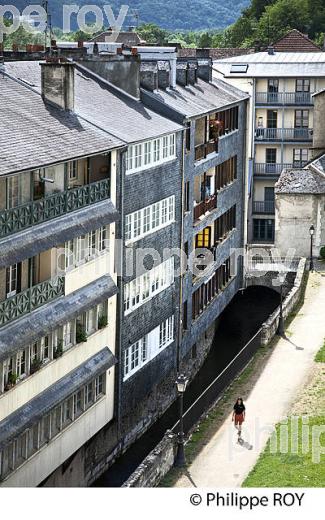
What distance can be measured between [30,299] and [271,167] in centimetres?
6130

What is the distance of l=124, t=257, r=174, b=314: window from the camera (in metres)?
48.7

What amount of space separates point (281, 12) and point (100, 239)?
426ft

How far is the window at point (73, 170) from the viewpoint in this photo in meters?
43.7

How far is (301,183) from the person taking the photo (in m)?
81.9

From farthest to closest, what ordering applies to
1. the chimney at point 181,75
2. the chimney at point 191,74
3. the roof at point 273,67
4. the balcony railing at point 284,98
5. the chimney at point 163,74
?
the balcony railing at point 284,98
the roof at point 273,67
the chimney at point 191,74
the chimney at point 181,75
the chimney at point 163,74

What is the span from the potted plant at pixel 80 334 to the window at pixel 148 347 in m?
5.28

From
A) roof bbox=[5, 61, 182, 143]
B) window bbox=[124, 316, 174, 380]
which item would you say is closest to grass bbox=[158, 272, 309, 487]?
window bbox=[124, 316, 174, 380]

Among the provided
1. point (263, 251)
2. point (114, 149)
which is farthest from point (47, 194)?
point (263, 251)

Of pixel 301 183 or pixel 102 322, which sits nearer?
pixel 102 322

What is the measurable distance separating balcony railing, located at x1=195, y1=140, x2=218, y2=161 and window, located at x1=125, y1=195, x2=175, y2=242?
6637 millimetres

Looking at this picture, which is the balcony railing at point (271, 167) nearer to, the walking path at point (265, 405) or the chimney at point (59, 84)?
the walking path at point (265, 405)

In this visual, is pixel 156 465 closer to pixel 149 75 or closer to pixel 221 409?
pixel 221 409

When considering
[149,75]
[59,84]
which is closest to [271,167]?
[149,75]

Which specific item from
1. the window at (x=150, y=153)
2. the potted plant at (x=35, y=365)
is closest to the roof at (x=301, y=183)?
the window at (x=150, y=153)
